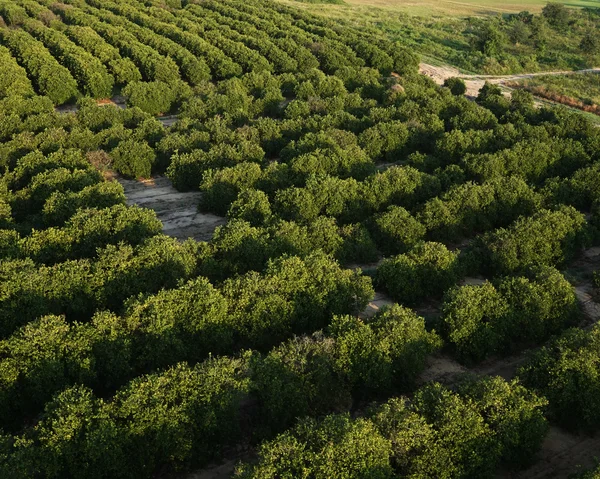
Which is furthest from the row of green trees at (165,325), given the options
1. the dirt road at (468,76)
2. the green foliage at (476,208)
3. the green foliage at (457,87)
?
the dirt road at (468,76)

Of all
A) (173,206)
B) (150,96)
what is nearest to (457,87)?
(150,96)

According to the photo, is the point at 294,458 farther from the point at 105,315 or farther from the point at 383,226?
the point at 383,226

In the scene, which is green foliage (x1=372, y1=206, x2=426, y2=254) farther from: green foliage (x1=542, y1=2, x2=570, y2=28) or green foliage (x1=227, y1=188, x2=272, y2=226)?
green foliage (x1=542, y1=2, x2=570, y2=28)

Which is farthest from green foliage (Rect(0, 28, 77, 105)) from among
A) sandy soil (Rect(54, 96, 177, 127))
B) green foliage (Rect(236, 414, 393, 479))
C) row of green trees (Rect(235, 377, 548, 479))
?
green foliage (Rect(236, 414, 393, 479))

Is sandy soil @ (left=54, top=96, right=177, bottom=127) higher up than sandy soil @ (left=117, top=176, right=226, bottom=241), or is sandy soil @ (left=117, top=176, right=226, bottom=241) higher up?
sandy soil @ (left=54, top=96, right=177, bottom=127)

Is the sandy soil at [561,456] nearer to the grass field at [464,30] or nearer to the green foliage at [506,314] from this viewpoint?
the green foliage at [506,314]
